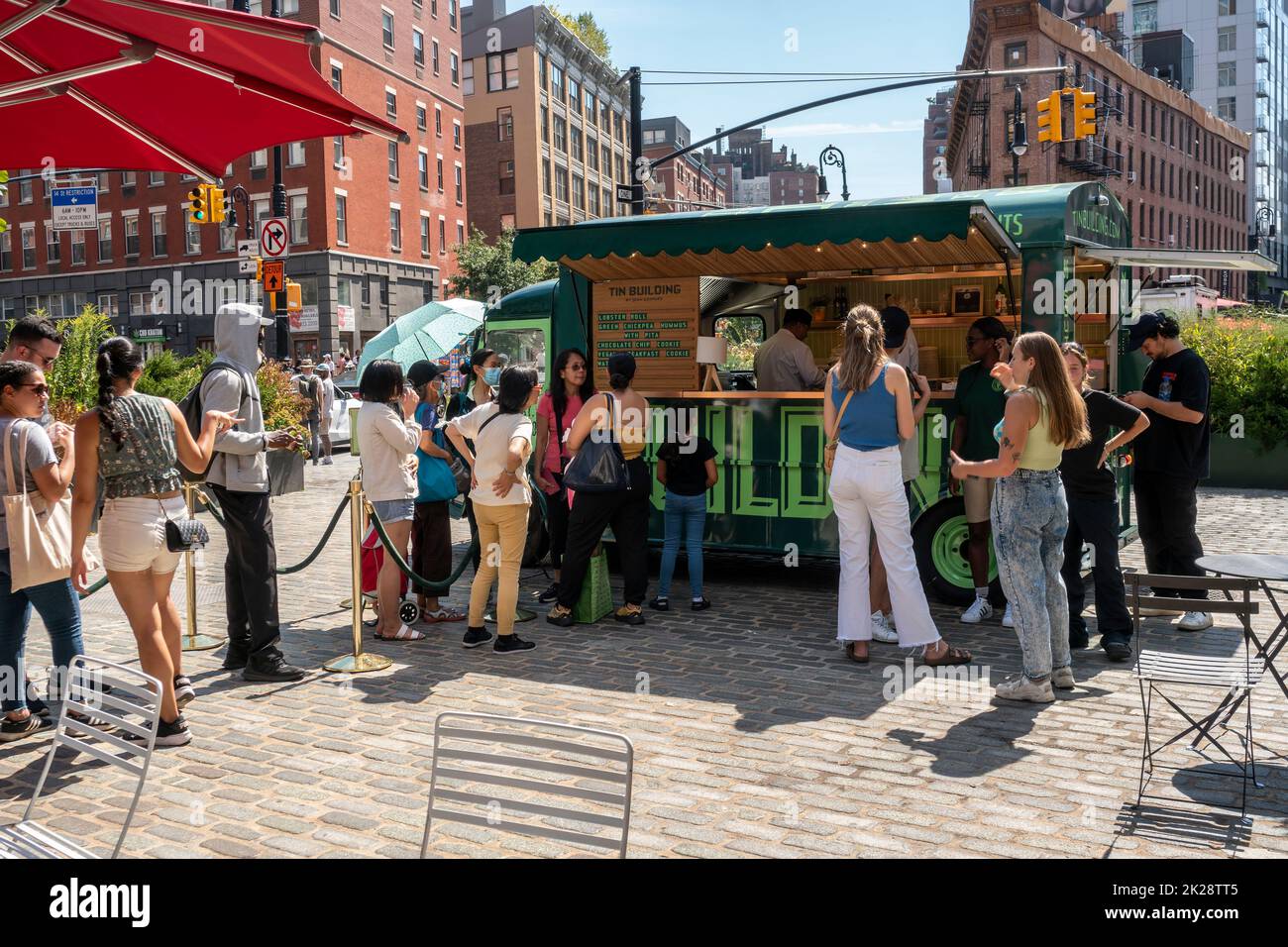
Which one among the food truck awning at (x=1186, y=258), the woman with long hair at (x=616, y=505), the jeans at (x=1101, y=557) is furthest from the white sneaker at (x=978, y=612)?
the food truck awning at (x=1186, y=258)

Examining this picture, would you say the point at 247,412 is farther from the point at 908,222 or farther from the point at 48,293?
the point at 48,293

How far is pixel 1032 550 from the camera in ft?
19.9

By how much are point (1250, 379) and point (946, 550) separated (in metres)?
10.5

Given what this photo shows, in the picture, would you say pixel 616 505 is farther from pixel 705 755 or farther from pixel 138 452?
pixel 138 452

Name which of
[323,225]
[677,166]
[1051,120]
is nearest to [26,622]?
[1051,120]

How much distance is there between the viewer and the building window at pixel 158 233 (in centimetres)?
4835

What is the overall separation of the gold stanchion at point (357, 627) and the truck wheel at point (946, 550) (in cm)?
427

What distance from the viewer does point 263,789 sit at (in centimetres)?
501

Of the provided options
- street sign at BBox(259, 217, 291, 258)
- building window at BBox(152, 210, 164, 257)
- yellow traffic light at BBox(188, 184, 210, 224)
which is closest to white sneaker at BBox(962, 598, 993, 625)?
street sign at BBox(259, 217, 291, 258)

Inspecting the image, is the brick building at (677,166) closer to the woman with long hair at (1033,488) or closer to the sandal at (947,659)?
the sandal at (947,659)

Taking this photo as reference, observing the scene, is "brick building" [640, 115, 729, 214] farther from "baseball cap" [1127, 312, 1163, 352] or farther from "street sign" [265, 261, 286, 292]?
"baseball cap" [1127, 312, 1163, 352]
